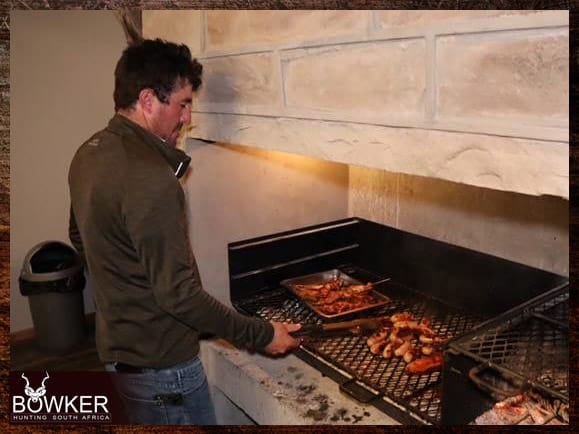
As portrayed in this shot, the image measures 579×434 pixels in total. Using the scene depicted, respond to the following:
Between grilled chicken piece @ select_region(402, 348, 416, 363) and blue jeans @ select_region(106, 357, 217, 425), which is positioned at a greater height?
grilled chicken piece @ select_region(402, 348, 416, 363)

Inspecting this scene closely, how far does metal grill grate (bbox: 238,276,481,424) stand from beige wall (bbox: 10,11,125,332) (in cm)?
72

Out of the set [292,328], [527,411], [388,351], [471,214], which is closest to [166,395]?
[292,328]

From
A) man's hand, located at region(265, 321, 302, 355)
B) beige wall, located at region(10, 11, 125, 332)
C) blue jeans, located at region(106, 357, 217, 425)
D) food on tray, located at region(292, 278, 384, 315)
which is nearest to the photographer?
beige wall, located at region(10, 11, 125, 332)

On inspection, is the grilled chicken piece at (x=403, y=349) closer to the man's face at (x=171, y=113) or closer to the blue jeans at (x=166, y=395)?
the blue jeans at (x=166, y=395)

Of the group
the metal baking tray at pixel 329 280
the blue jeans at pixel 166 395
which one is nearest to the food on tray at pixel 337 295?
the metal baking tray at pixel 329 280

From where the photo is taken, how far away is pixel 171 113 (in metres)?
1.41

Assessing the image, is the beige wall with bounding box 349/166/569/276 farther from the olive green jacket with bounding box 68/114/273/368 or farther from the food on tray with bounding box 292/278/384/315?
the olive green jacket with bounding box 68/114/273/368

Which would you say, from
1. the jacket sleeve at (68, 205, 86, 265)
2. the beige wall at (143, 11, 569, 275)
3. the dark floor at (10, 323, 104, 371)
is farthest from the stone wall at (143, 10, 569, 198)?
the dark floor at (10, 323, 104, 371)

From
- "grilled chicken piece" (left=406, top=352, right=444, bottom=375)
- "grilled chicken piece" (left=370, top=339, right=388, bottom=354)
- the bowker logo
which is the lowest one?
the bowker logo

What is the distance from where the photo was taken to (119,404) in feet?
4.46

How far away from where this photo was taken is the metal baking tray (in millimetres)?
1728

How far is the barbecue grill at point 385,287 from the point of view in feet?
4.73

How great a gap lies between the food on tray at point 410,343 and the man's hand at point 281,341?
0.24 meters

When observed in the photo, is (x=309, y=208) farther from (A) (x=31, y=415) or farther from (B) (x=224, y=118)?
(A) (x=31, y=415)
